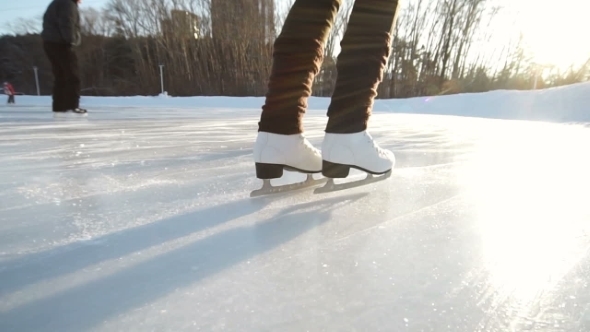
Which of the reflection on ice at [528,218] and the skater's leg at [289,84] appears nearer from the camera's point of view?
the reflection on ice at [528,218]

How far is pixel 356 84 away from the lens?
695 millimetres

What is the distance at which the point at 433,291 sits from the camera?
37 centimetres

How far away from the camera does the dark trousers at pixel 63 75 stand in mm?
2719

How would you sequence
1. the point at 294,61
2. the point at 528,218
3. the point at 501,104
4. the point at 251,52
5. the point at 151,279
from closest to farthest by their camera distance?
the point at 151,279 < the point at 528,218 < the point at 294,61 < the point at 501,104 < the point at 251,52

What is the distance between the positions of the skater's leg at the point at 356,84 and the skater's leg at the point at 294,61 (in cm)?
6

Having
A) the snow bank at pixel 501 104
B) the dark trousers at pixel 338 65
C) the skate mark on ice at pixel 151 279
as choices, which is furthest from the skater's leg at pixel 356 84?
the snow bank at pixel 501 104

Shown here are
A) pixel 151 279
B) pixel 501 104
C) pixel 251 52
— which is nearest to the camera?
pixel 151 279

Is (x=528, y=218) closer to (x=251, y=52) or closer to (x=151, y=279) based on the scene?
(x=151, y=279)

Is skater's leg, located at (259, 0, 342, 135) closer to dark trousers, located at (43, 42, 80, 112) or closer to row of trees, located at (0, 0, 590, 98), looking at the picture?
dark trousers, located at (43, 42, 80, 112)

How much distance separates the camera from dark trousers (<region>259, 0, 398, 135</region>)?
2.27 feet

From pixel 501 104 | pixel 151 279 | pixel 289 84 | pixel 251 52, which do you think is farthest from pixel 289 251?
pixel 251 52

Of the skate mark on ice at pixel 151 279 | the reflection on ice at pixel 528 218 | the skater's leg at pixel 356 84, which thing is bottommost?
the skate mark on ice at pixel 151 279

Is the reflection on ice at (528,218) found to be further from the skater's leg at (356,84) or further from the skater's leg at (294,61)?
the skater's leg at (294,61)

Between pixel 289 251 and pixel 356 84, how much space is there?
374 millimetres
